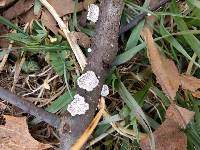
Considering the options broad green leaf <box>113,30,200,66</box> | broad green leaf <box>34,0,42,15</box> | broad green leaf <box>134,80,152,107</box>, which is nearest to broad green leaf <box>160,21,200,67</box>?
broad green leaf <box>113,30,200,66</box>

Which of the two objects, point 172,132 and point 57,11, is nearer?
point 172,132

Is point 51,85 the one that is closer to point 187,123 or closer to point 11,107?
point 11,107

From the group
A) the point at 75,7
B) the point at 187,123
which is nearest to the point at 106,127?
the point at 187,123

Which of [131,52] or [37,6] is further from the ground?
[37,6]

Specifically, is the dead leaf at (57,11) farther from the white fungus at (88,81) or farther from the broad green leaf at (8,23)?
the white fungus at (88,81)

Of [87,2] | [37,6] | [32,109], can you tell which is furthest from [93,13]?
[32,109]

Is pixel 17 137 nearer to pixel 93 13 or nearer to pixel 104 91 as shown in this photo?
pixel 104 91
